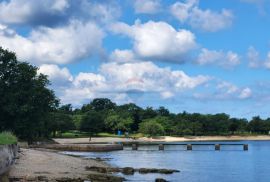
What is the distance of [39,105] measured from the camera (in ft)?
301

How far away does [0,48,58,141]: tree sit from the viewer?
8650 centimetres

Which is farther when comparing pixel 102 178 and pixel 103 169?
pixel 103 169

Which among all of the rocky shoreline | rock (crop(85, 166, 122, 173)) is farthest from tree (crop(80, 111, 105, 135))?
rock (crop(85, 166, 122, 173))

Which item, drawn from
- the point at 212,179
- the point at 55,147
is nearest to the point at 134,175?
the point at 212,179

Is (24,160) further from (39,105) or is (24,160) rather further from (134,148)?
(134,148)

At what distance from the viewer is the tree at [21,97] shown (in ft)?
284

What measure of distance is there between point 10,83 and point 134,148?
121 feet

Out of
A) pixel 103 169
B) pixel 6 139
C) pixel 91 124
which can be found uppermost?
pixel 91 124

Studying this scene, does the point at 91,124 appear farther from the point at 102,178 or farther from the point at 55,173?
the point at 102,178

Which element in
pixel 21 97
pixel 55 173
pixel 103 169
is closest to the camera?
pixel 55 173

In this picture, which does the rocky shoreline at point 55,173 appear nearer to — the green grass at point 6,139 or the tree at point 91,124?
the green grass at point 6,139

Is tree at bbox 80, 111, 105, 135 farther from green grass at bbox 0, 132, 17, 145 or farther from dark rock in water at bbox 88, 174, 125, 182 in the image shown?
dark rock in water at bbox 88, 174, 125, 182

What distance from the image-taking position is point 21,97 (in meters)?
88.0

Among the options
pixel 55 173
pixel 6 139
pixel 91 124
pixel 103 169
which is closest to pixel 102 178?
pixel 55 173
